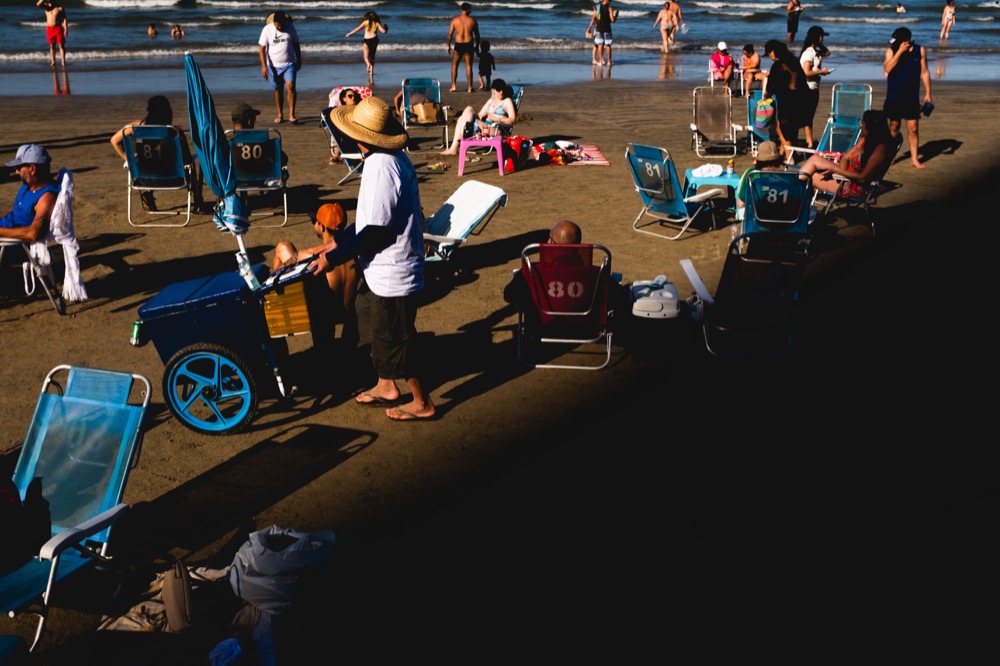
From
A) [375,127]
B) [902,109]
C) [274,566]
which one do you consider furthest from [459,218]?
[902,109]

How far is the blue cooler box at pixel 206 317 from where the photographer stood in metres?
5.05

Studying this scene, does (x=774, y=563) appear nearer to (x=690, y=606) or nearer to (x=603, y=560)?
(x=690, y=606)

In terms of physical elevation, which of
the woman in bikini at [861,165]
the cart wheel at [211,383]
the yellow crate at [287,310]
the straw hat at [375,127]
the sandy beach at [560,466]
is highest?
the straw hat at [375,127]

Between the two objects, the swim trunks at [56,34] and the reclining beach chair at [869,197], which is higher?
the swim trunks at [56,34]

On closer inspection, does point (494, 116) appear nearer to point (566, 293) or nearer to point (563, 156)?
point (563, 156)

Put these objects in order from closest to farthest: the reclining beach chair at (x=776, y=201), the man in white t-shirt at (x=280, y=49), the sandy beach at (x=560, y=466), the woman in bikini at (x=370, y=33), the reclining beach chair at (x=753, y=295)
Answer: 1. the sandy beach at (x=560, y=466)
2. the reclining beach chair at (x=753, y=295)
3. the reclining beach chair at (x=776, y=201)
4. the man in white t-shirt at (x=280, y=49)
5. the woman in bikini at (x=370, y=33)

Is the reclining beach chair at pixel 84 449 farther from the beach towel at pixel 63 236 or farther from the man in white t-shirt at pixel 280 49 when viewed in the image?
the man in white t-shirt at pixel 280 49

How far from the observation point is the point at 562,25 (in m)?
34.7

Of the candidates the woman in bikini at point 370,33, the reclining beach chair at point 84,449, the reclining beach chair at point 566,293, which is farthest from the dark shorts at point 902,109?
the woman in bikini at point 370,33

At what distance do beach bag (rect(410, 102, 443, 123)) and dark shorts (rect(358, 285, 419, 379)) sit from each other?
8.03 meters

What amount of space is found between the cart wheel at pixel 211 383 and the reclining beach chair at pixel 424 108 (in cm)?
779

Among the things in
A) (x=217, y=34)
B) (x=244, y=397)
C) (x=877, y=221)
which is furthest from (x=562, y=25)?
(x=244, y=397)

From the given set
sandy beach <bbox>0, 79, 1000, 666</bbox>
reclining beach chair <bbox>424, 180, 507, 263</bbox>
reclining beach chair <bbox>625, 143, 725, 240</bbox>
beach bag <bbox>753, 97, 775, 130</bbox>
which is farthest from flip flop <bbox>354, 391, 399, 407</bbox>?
beach bag <bbox>753, 97, 775, 130</bbox>

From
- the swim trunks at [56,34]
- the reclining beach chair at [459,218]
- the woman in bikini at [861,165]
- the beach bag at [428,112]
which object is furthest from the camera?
the swim trunks at [56,34]
